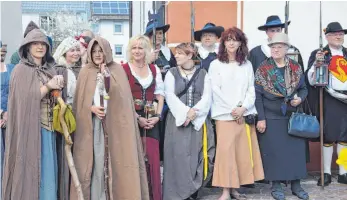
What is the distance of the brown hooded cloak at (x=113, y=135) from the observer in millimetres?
4324

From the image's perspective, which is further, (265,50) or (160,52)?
(160,52)

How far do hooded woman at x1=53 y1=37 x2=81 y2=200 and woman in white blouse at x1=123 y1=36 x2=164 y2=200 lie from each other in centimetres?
52

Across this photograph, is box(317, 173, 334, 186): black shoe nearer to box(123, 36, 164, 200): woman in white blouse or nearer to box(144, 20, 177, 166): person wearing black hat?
box(123, 36, 164, 200): woman in white blouse

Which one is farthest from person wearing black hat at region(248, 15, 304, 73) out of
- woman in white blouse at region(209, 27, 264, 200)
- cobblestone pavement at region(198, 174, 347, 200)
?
cobblestone pavement at region(198, 174, 347, 200)

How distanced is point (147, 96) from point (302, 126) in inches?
63.8

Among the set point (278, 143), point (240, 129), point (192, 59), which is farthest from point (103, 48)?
point (278, 143)

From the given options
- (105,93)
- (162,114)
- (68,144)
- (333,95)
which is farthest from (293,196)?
(68,144)

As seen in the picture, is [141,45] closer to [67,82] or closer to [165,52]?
[67,82]

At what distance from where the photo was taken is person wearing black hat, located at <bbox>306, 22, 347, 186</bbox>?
562 centimetres

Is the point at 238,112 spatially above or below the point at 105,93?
below

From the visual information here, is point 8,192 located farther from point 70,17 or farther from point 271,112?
point 70,17

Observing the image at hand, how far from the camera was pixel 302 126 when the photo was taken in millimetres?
5164

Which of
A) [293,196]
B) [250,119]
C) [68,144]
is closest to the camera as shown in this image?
[68,144]

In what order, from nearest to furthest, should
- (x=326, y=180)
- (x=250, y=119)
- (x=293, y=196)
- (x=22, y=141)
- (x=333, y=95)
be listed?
(x=22, y=141)
(x=250, y=119)
(x=293, y=196)
(x=333, y=95)
(x=326, y=180)
